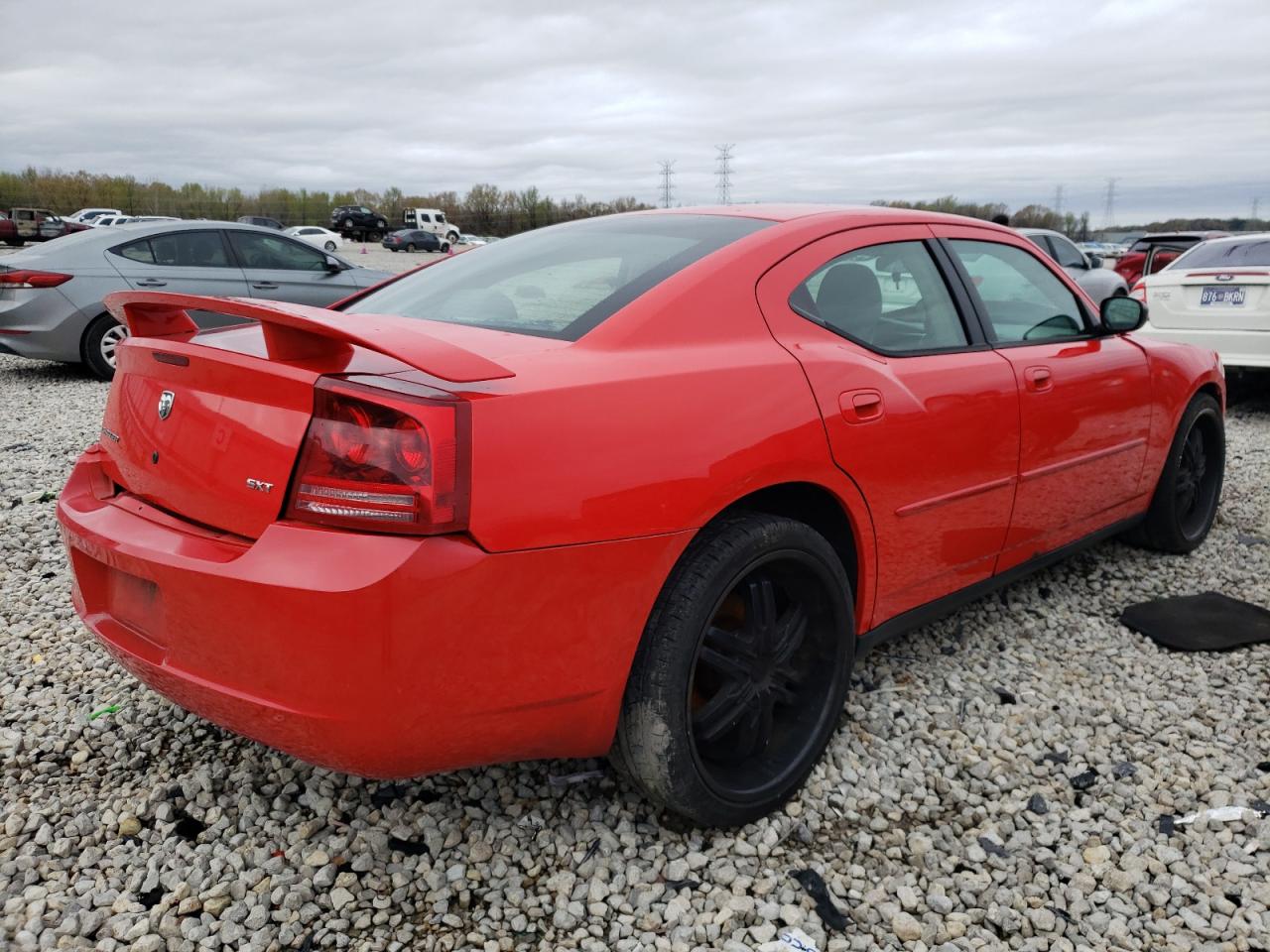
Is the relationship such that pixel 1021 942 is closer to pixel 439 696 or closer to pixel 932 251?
pixel 439 696

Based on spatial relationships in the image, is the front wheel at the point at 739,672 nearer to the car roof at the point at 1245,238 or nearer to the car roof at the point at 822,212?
the car roof at the point at 822,212

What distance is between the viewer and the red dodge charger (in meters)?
1.73

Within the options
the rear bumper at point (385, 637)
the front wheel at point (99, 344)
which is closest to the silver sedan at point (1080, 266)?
the front wheel at point (99, 344)

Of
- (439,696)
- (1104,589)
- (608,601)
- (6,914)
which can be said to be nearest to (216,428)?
(439,696)

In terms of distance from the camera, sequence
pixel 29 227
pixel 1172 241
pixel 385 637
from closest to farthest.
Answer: pixel 385 637, pixel 1172 241, pixel 29 227

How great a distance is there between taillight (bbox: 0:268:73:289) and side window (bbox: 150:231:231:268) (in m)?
0.87

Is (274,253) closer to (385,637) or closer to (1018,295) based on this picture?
(1018,295)

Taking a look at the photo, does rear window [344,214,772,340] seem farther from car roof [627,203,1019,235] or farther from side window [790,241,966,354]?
side window [790,241,966,354]

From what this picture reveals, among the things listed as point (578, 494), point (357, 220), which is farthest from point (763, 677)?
point (357, 220)

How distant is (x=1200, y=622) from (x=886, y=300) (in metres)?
1.99

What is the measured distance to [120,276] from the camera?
819 cm

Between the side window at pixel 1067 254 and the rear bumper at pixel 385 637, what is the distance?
1190 cm

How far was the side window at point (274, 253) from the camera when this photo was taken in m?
8.93

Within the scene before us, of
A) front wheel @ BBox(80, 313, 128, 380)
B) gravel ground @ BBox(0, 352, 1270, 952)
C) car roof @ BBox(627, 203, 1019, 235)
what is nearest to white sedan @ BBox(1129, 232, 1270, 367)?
car roof @ BBox(627, 203, 1019, 235)
